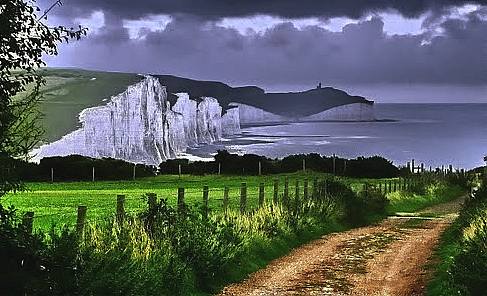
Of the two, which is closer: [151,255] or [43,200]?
[151,255]

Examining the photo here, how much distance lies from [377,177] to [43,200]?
46.7 m

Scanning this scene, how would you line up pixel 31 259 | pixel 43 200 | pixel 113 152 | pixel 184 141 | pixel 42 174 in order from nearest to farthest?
pixel 31 259 → pixel 43 200 → pixel 42 174 → pixel 113 152 → pixel 184 141

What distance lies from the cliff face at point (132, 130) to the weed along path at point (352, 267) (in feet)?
213

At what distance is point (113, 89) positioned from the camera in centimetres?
11075

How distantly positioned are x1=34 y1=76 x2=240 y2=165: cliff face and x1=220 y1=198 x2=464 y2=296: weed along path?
6484 cm

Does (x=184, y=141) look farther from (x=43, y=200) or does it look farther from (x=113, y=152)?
(x=43, y=200)

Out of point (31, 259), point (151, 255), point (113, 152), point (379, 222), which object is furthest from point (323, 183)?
point (113, 152)

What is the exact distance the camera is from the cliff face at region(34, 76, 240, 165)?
96.6m

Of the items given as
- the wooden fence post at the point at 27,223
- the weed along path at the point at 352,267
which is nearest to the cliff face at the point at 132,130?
the weed along path at the point at 352,267

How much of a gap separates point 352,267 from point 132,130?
292ft

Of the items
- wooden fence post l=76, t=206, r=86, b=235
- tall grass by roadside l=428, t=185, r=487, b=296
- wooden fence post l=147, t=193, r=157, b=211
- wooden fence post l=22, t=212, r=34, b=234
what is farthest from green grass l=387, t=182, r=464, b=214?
wooden fence post l=22, t=212, r=34, b=234

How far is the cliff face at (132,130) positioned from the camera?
96.6 metres

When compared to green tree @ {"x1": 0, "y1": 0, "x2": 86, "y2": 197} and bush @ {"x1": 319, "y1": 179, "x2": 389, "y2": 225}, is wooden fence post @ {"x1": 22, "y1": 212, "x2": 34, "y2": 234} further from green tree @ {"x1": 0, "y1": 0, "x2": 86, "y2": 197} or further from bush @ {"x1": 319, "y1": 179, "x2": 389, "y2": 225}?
bush @ {"x1": 319, "y1": 179, "x2": 389, "y2": 225}

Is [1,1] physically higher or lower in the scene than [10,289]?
higher
